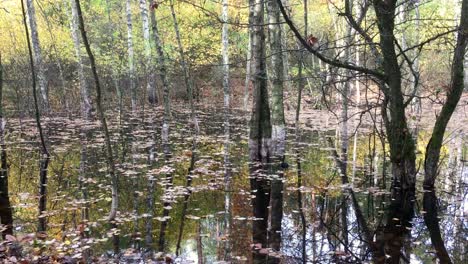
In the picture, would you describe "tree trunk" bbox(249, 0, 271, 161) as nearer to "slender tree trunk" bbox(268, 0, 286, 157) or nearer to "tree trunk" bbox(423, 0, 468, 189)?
"slender tree trunk" bbox(268, 0, 286, 157)

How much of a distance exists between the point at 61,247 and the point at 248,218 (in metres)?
2.82

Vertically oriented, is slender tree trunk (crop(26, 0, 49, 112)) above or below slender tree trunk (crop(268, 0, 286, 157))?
above

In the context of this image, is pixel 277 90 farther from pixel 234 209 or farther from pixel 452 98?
pixel 234 209

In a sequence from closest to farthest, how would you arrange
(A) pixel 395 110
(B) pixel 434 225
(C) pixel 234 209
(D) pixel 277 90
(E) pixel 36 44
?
(B) pixel 434 225 → (C) pixel 234 209 → (A) pixel 395 110 → (D) pixel 277 90 → (E) pixel 36 44

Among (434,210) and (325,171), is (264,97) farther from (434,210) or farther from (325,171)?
(434,210)

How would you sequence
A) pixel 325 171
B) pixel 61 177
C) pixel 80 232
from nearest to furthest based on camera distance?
pixel 80 232
pixel 61 177
pixel 325 171

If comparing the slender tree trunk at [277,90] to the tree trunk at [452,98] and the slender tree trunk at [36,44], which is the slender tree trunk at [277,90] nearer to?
the tree trunk at [452,98]

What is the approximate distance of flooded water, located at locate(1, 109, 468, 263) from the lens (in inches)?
214

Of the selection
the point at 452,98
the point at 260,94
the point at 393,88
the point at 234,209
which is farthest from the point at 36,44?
the point at 452,98

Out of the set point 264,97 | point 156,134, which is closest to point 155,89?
point 156,134

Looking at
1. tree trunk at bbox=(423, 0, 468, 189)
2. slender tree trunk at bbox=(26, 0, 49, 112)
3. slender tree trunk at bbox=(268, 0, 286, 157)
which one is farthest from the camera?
slender tree trunk at bbox=(26, 0, 49, 112)

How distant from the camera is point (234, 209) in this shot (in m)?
7.12

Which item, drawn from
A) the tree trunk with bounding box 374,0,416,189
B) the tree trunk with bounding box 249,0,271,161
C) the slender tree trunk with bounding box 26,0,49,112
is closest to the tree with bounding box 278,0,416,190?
the tree trunk with bounding box 374,0,416,189

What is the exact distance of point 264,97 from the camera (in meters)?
10.4
